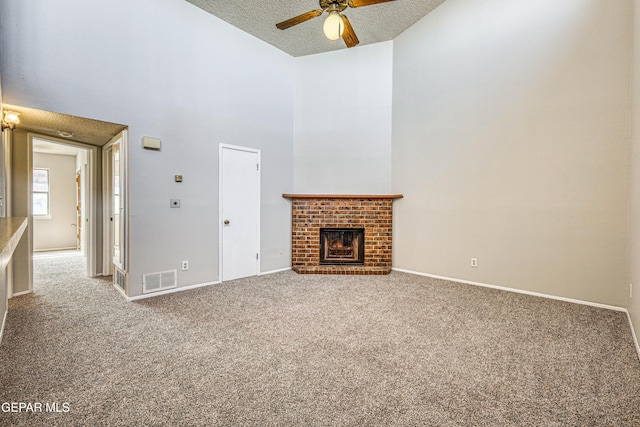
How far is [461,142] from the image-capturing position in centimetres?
411

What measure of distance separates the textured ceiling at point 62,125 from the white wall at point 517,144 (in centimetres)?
401

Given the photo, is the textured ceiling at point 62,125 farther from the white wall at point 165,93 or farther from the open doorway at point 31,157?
the white wall at point 165,93

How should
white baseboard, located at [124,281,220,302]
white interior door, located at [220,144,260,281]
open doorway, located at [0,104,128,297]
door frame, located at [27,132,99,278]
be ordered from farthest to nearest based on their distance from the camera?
1. door frame, located at [27,132,99,278]
2. white interior door, located at [220,144,260,281]
3. white baseboard, located at [124,281,220,302]
4. open doorway, located at [0,104,128,297]

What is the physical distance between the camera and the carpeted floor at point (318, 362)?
1.57 meters

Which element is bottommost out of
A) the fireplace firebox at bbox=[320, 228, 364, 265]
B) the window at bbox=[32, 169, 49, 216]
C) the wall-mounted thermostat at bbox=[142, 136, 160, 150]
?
the fireplace firebox at bbox=[320, 228, 364, 265]

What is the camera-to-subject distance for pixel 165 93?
3.59m

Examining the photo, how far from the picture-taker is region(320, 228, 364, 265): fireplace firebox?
487 cm

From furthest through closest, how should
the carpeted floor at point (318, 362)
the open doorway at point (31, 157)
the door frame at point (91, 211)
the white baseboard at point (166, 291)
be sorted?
the door frame at point (91, 211), the white baseboard at point (166, 291), the open doorway at point (31, 157), the carpeted floor at point (318, 362)

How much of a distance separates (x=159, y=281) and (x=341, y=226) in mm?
2678

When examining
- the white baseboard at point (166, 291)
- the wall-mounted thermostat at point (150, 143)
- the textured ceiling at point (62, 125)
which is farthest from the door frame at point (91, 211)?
the wall-mounted thermostat at point (150, 143)

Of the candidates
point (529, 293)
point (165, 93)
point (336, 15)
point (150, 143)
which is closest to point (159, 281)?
point (150, 143)

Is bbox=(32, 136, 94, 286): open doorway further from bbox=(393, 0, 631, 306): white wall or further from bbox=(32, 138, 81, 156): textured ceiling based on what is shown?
bbox=(393, 0, 631, 306): white wall

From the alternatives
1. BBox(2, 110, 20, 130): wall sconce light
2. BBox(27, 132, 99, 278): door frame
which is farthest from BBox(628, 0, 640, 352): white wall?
BBox(27, 132, 99, 278): door frame

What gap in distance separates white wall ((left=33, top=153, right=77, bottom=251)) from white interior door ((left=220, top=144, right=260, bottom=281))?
5917 millimetres
